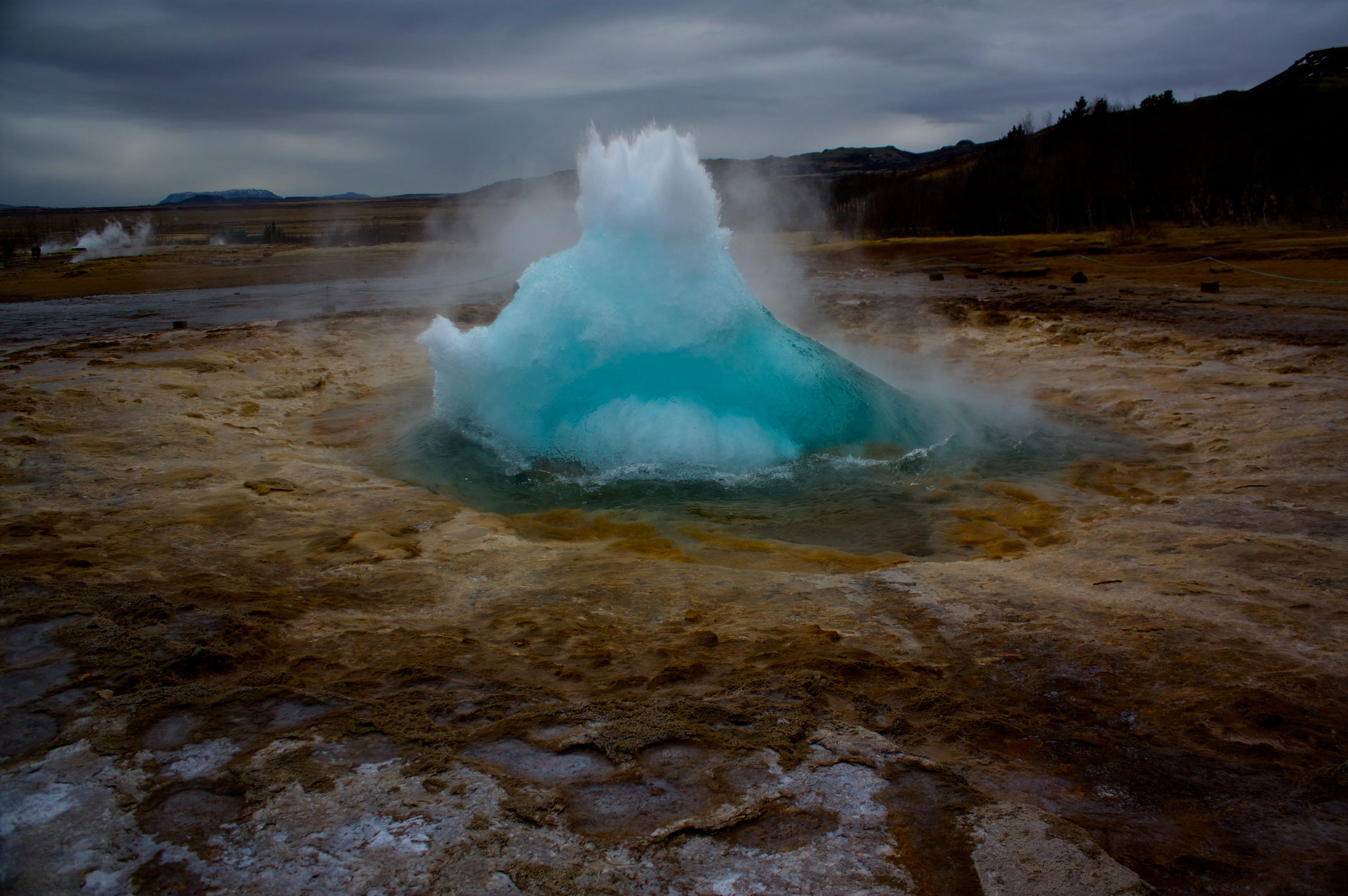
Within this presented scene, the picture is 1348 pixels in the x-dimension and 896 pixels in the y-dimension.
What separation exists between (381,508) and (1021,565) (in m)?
3.35

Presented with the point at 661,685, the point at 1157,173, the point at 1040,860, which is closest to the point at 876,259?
the point at 1157,173

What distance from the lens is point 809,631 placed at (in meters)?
2.92

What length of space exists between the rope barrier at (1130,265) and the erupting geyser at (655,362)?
9.99 meters

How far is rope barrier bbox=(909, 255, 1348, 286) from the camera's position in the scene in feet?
39.3

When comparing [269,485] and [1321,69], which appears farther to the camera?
[1321,69]

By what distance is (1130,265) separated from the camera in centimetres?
1609

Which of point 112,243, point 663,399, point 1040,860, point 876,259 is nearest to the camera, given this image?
point 1040,860

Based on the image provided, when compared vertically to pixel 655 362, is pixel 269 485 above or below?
below

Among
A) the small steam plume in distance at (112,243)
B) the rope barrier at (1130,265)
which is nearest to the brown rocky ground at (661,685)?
the rope barrier at (1130,265)

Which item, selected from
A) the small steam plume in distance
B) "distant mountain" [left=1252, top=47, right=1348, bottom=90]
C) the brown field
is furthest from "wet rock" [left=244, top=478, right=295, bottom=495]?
"distant mountain" [left=1252, top=47, right=1348, bottom=90]

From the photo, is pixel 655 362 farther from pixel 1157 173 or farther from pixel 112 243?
pixel 112 243

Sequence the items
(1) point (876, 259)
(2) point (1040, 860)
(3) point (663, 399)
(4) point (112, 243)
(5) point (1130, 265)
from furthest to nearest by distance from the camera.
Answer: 1. (4) point (112, 243)
2. (1) point (876, 259)
3. (5) point (1130, 265)
4. (3) point (663, 399)
5. (2) point (1040, 860)

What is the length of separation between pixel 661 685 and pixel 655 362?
11.1 feet

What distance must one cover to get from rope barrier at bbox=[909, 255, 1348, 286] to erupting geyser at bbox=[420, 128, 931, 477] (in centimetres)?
999
